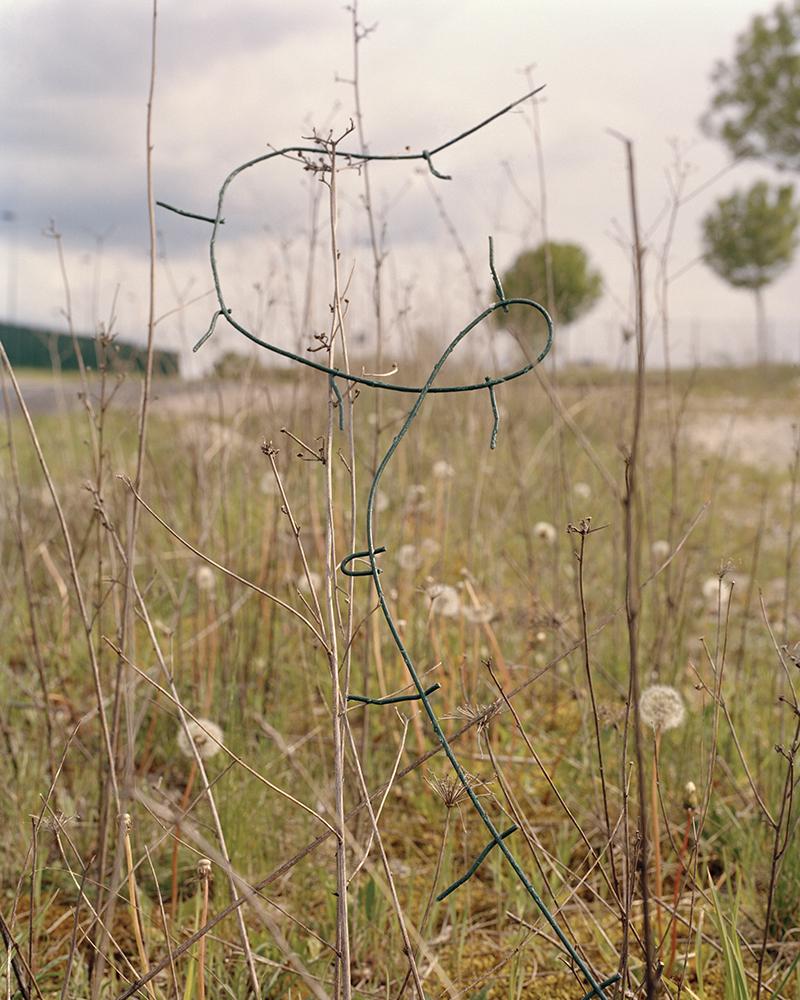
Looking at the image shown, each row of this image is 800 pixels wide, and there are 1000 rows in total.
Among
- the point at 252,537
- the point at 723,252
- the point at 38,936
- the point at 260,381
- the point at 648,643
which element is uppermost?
the point at 723,252

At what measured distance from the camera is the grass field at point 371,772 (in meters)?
0.96

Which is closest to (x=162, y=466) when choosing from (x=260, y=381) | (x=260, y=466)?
(x=260, y=466)

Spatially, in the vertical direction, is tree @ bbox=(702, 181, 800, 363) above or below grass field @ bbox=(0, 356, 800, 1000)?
above

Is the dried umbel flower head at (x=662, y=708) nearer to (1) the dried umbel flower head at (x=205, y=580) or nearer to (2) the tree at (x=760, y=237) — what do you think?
(1) the dried umbel flower head at (x=205, y=580)

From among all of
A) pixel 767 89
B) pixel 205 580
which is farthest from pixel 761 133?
pixel 205 580

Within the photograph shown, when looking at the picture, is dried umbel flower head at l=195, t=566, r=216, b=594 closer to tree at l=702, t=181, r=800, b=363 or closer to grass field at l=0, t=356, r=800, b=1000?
grass field at l=0, t=356, r=800, b=1000

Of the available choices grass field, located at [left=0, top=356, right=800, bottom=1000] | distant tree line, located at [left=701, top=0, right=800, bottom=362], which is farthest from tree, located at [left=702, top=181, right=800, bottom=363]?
grass field, located at [left=0, top=356, right=800, bottom=1000]

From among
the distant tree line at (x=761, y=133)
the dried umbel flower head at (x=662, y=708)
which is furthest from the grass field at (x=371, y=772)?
the distant tree line at (x=761, y=133)

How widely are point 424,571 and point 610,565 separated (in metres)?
1.21

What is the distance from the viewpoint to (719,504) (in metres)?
5.52

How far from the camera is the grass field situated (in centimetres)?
96

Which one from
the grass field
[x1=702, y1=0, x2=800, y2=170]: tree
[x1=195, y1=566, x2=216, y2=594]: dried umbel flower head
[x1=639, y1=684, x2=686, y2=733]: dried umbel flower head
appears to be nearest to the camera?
the grass field

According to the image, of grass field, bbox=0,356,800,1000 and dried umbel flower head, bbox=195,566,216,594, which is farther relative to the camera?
dried umbel flower head, bbox=195,566,216,594

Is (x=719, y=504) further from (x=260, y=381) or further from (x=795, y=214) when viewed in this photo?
(x=795, y=214)
